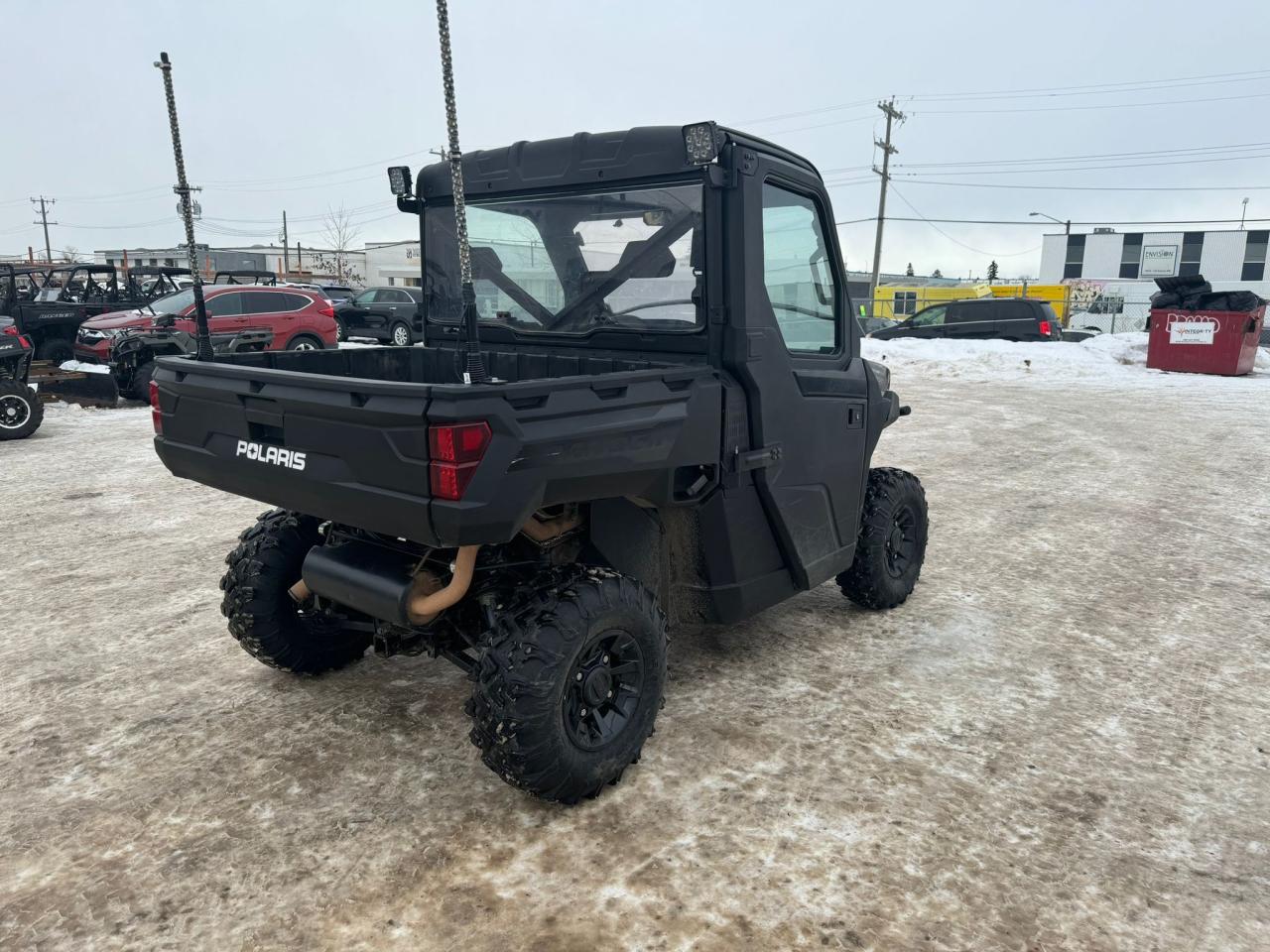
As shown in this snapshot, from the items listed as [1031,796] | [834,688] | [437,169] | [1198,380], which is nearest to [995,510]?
[834,688]

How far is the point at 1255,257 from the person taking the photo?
202ft

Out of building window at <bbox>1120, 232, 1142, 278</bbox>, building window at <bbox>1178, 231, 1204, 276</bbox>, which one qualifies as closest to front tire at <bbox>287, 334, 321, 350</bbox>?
building window at <bbox>1120, 232, 1142, 278</bbox>

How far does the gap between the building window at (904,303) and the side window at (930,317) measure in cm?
1833

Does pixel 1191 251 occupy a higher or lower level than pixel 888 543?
higher

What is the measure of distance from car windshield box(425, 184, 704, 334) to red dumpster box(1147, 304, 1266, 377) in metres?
17.9

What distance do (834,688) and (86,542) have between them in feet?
16.9

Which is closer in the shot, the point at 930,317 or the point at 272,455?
the point at 272,455

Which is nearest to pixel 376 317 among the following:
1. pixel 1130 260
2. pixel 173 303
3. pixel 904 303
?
pixel 173 303

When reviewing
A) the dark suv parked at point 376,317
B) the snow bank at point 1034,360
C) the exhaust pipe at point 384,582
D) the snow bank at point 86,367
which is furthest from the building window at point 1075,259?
the exhaust pipe at point 384,582

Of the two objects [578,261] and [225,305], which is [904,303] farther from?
[578,261]

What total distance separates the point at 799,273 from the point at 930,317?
19498mm

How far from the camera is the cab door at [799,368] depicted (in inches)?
138

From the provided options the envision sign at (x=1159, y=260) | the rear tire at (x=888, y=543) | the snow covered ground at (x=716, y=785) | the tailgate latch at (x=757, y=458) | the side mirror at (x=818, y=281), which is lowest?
the snow covered ground at (x=716, y=785)

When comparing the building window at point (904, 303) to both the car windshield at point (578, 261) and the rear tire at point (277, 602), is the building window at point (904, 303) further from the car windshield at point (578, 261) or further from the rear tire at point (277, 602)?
the rear tire at point (277, 602)
